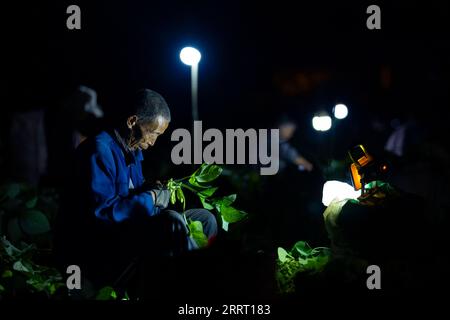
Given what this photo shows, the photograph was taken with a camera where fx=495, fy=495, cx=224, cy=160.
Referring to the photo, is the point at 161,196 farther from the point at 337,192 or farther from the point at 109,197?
the point at 337,192

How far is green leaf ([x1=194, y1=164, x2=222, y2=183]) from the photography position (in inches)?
151

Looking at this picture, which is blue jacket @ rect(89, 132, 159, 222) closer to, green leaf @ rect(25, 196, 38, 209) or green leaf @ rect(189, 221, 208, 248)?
green leaf @ rect(189, 221, 208, 248)

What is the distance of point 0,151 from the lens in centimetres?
876

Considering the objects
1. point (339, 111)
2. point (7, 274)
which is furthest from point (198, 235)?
point (339, 111)

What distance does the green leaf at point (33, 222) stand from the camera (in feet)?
16.7

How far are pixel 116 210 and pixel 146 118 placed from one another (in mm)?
690

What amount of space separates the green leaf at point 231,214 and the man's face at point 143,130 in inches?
31.6

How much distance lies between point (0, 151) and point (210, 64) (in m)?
4.70

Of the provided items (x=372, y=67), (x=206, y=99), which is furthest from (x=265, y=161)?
(x=372, y=67)

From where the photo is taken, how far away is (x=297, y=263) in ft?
12.8

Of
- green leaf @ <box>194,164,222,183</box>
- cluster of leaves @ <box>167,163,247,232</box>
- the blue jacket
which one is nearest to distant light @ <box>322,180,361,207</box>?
cluster of leaves @ <box>167,163,247,232</box>

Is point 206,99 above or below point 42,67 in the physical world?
below

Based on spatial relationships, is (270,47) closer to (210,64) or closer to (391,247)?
(210,64)

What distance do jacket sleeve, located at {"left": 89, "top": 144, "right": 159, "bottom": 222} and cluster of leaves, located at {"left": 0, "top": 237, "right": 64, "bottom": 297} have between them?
0.87 meters
